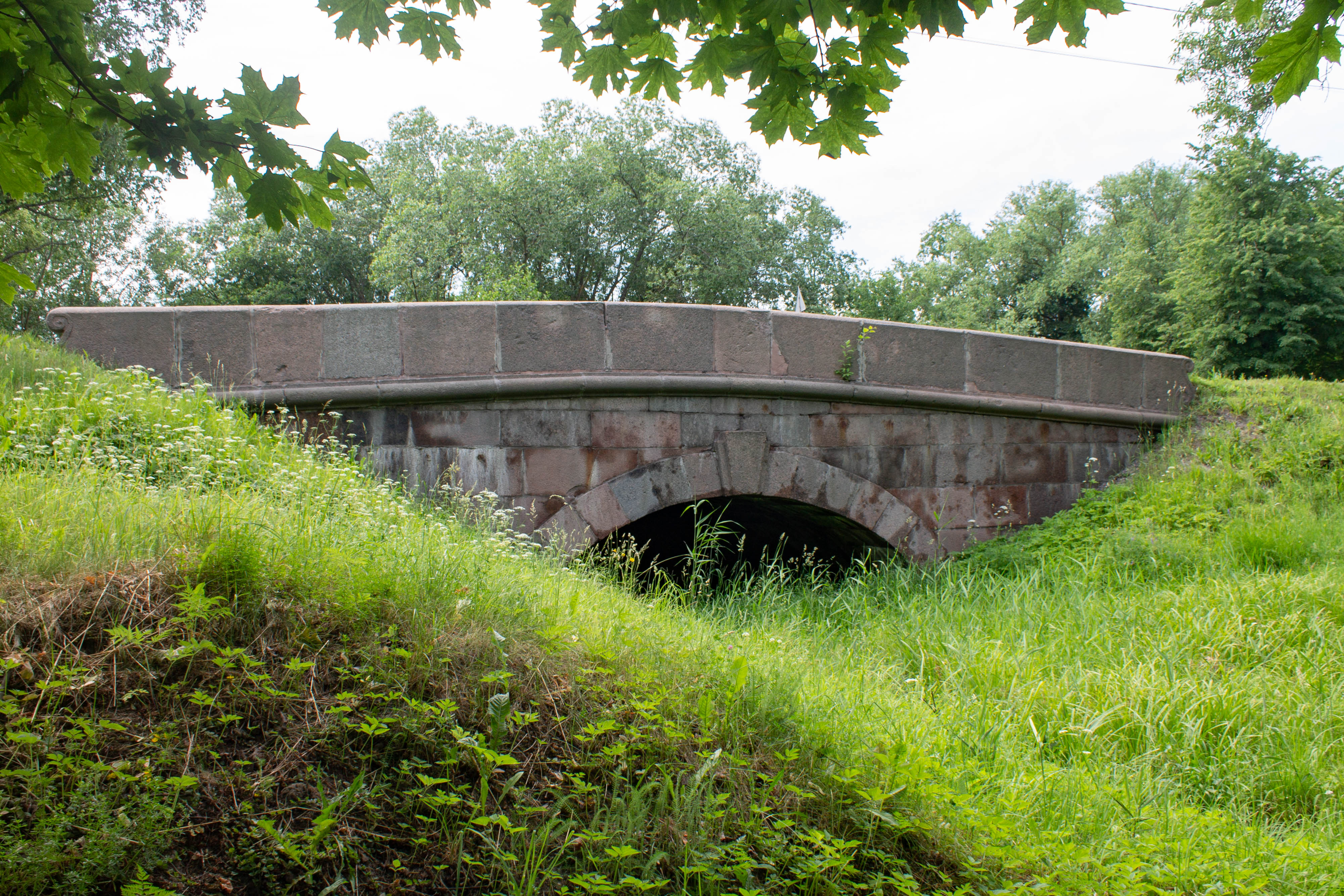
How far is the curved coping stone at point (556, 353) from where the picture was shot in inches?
178

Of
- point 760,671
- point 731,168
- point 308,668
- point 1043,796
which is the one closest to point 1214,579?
point 1043,796

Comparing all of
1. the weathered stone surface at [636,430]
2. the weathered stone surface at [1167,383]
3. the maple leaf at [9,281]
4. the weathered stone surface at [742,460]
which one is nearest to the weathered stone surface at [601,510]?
the weathered stone surface at [636,430]

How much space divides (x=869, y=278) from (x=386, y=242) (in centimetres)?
1560

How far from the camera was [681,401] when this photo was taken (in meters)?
5.30

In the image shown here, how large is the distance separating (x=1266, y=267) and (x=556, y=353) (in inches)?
439

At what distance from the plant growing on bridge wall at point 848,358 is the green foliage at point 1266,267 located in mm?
8651

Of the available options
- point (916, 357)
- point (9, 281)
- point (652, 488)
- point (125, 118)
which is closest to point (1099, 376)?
point (916, 357)

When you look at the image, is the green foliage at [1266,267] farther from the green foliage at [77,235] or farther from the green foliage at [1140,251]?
the green foliage at [77,235]

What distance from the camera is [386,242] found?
22297 millimetres

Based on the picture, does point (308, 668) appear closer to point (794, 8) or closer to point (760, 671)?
point (760, 671)

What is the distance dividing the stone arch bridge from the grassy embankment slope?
94cm

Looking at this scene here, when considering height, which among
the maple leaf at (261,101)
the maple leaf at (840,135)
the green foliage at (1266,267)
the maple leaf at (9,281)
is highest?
the green foliage at (1266,267)

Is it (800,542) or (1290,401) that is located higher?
(1290,401)

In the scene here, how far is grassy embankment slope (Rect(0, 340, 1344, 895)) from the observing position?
1.66m
